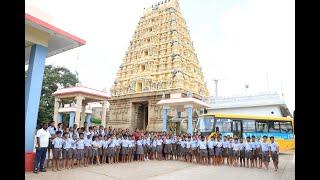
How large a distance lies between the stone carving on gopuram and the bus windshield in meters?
7.91

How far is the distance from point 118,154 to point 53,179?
3.69 metres

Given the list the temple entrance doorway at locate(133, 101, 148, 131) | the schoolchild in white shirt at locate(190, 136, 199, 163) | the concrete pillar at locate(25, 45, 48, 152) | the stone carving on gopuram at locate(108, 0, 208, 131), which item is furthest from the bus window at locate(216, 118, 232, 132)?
the temple entrance doorway at locate(133, 101, 148, 131)

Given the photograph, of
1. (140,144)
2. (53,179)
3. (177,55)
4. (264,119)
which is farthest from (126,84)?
(53,179)

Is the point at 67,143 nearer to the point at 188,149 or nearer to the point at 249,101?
the point at 188,149

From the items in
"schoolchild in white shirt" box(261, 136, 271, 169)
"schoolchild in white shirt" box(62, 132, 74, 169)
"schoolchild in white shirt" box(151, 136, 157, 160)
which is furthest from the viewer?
"schoolchild in white shirt" box(151, 136, 157, 160)

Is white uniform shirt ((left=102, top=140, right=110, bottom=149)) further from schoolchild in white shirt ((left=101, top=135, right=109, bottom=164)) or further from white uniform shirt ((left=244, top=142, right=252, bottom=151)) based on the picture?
white uniform shirt ((left=244, top=142, right=252, bottom=151))

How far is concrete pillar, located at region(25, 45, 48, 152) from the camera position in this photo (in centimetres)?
663

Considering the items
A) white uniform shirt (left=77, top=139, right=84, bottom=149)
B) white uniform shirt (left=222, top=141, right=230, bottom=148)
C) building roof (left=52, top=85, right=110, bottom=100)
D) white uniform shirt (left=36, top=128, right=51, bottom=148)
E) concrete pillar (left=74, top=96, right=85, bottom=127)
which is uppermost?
building roof (left=52, top=85, right=110, bottom=100)

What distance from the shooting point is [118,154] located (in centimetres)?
952

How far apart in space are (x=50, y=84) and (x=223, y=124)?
1398 cm

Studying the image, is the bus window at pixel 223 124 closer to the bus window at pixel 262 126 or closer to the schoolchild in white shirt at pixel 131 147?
the bus window at pixel 262 126

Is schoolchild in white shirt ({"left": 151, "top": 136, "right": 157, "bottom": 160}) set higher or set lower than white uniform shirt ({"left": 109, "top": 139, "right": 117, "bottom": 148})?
lower
